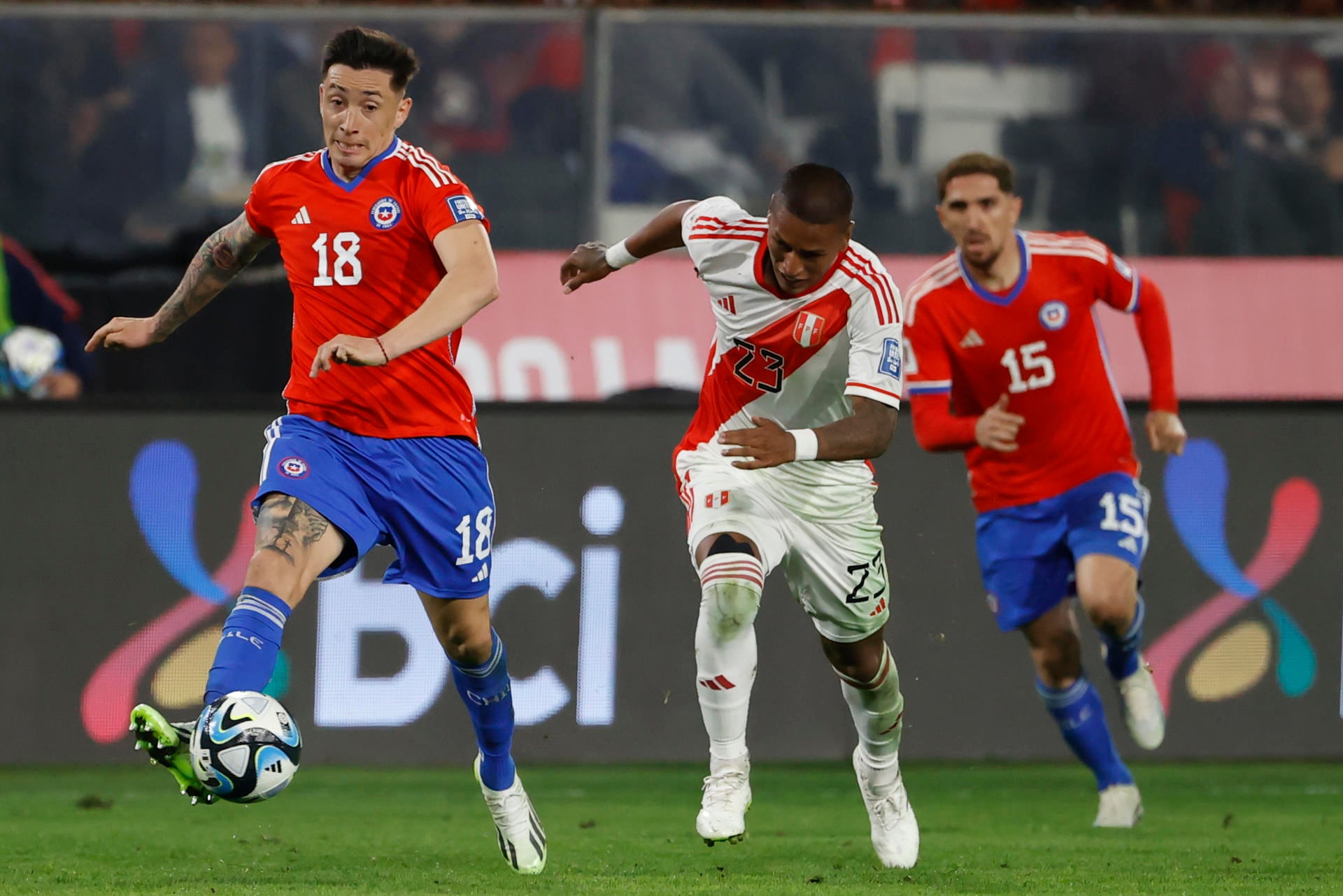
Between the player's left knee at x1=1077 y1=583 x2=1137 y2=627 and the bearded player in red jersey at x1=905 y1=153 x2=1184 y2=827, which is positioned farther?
the bearded player in red jersey at x1=905 y1=153 x2=1184 y2=827

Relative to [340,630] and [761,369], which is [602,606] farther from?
[761,369]

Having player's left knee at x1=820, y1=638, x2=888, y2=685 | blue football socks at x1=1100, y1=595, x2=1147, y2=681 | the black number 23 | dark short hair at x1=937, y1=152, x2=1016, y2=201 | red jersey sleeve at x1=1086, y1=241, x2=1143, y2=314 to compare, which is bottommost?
blue football socks at x1=1100, y1=595, x2=1147, y2=681

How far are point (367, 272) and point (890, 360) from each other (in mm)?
1553

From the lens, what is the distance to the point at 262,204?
5699 millimetres

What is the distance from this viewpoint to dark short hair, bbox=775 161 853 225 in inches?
212

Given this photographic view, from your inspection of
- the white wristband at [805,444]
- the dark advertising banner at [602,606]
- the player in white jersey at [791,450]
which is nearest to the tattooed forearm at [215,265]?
the player in white jersey at [791,450]

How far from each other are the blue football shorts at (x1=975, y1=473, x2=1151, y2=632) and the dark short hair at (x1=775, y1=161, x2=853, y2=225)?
241cm

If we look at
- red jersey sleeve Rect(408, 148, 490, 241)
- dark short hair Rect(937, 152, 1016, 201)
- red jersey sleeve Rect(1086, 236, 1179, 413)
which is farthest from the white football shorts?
red jersey sleeve Rect(1086, 236, 1179, 413)

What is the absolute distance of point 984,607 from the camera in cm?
880

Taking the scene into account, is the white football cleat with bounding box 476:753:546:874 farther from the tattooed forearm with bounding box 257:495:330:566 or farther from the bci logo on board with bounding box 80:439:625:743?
the bci logo on board with bounding box 80:439:625:743

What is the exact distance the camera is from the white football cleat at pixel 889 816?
19.5ft

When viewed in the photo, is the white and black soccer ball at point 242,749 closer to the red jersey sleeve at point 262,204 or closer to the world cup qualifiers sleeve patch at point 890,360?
the red jersey sleeve at point 262,204

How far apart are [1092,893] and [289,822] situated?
3158mm

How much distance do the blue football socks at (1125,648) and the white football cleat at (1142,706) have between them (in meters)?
0.02
